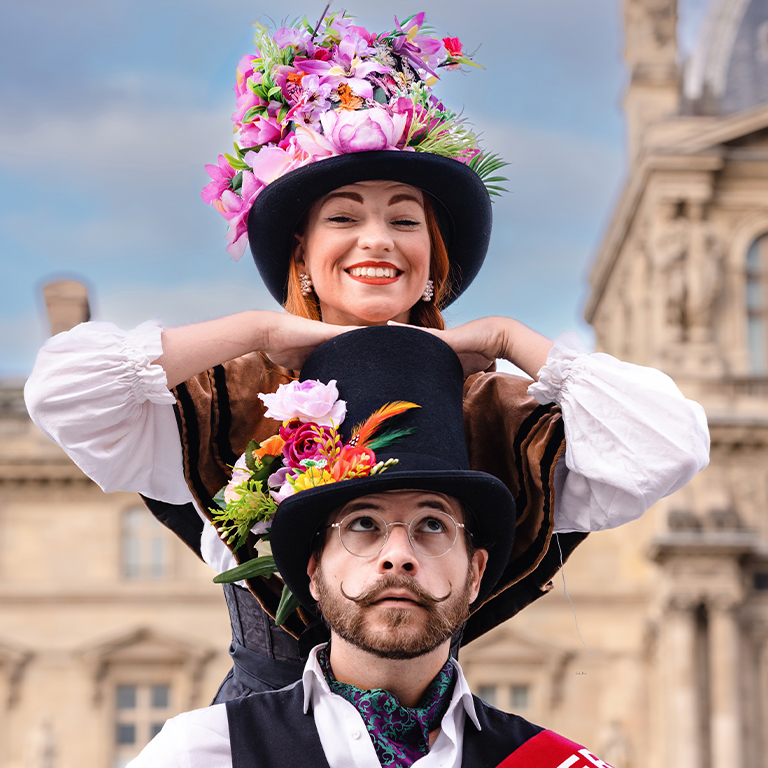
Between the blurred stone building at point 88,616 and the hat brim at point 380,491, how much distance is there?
20.5 metres

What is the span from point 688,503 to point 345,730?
19.5 meters

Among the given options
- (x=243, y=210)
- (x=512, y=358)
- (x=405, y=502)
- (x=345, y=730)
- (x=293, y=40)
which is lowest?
(x=345, y=730)

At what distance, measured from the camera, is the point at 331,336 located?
3133mm

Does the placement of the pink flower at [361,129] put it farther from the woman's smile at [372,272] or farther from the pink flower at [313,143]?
the woman's smile at [372,272]

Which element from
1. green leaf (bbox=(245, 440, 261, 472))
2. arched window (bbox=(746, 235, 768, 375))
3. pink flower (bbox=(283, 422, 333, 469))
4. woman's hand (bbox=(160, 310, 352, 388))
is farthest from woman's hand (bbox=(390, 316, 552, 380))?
arched window (bbox=(746, 235, 768, 375))

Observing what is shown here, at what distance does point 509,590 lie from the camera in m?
3.48

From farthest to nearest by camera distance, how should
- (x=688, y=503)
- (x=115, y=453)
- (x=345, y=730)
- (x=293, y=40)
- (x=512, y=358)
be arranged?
(x=688, y=503), (x=293, y=40), (x=512, y=358), (x=115, y=453), (x=345, y=730)

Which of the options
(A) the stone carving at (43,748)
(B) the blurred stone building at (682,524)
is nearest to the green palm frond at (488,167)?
(B) the blurred stone building at (682,524)

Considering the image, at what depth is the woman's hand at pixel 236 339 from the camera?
3031 millimetres

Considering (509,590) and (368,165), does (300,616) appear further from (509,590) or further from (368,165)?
(368,165)

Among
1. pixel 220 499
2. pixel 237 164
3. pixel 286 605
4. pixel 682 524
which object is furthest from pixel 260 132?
pixel 682 524

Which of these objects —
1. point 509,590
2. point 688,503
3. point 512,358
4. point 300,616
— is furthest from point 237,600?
point 688,503

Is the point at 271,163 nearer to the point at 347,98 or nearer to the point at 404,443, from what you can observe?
the point at 347,98

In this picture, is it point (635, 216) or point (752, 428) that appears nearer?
point (752, 428)
